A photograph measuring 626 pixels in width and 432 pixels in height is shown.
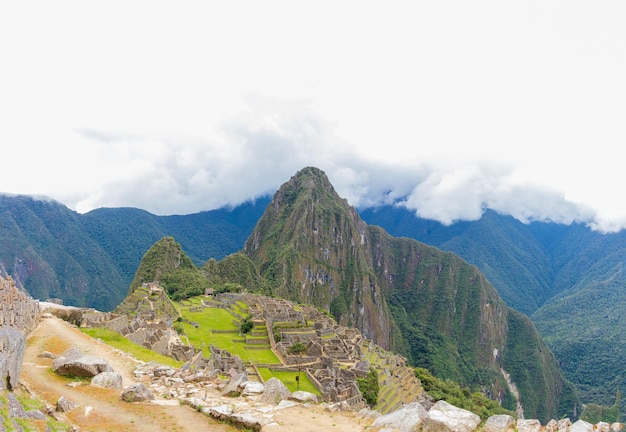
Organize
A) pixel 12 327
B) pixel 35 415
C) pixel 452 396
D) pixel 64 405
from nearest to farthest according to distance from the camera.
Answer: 1. pixel 35 415
2. pixel 64 405
3. pixel 12 327
4. pixel 452 396

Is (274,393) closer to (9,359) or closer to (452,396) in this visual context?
(9,359)

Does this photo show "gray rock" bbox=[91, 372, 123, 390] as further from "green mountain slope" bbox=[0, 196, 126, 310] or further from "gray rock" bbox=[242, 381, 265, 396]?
"green mountain slope" bbox=[0, 196, 126, 310]

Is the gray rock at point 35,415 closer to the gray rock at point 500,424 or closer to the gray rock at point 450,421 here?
the gray rock at point 450,421

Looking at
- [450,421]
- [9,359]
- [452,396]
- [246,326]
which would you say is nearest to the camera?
[450,421]

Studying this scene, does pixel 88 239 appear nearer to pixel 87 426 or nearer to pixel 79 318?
pixel 79 318

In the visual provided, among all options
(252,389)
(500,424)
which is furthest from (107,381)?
(500,424)

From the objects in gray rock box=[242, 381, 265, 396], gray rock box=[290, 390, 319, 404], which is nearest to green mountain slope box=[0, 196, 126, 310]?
gray rock box=[242, 381, 265, 396]

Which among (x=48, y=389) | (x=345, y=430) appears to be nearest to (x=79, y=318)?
(x=48, y=389)
